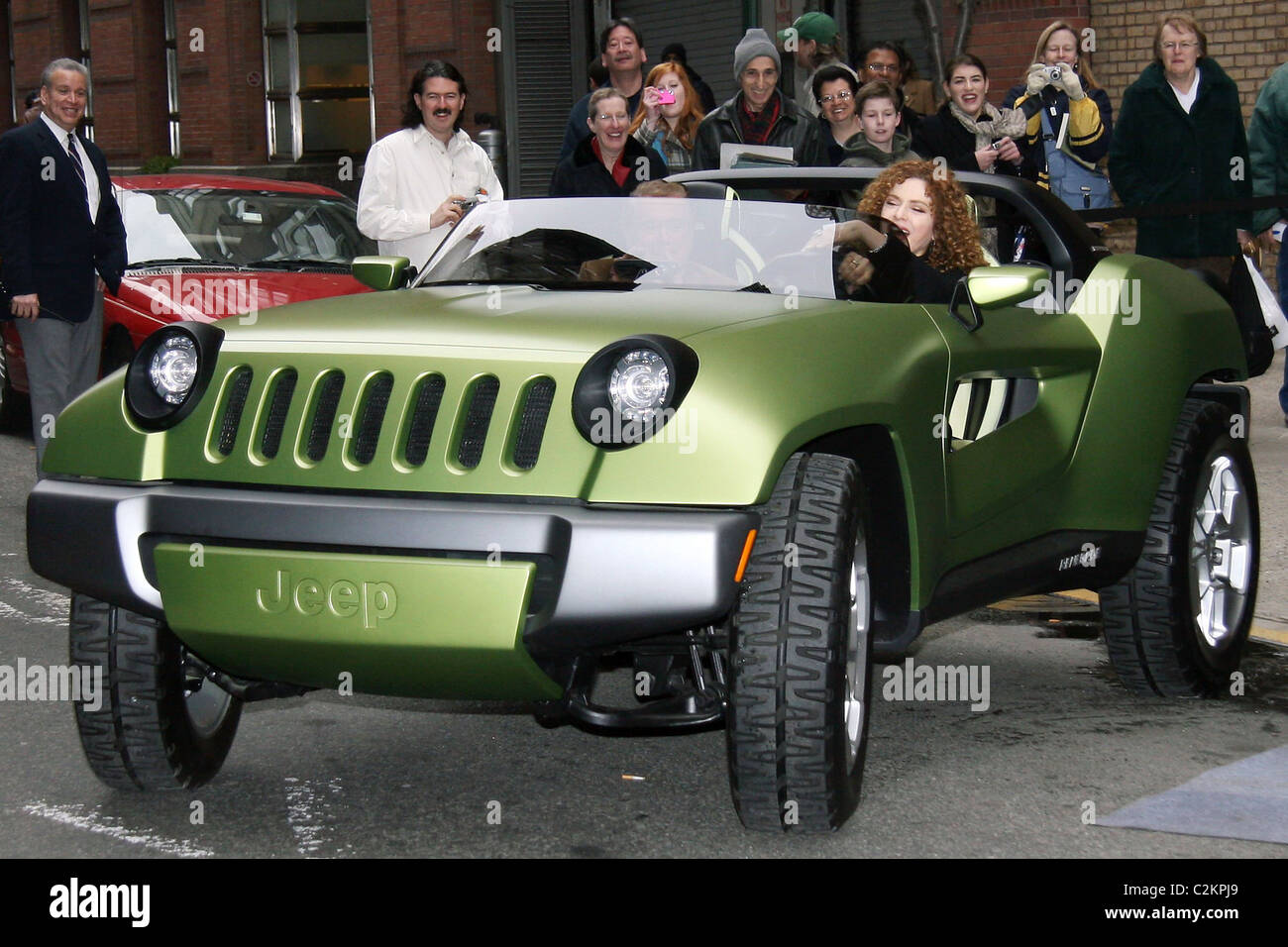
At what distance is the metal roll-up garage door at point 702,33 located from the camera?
18.5 m

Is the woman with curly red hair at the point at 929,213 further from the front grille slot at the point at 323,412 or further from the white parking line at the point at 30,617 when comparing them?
the white parking line at the point at 30,617

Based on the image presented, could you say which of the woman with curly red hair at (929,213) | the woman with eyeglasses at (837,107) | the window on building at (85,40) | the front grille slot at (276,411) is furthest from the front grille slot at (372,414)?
the window on building at (85,40)

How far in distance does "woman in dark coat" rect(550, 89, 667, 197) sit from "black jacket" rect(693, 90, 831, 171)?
1.61ft

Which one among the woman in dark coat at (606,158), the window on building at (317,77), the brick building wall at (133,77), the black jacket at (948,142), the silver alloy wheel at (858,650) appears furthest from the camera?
the brick building wall at (133,77)

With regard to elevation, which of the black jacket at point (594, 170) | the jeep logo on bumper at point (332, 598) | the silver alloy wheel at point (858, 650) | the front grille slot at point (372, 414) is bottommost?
the silver alloy wheel at point (858, 650)

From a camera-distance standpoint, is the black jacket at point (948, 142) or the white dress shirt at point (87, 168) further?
the black jacket at point (948, 142)

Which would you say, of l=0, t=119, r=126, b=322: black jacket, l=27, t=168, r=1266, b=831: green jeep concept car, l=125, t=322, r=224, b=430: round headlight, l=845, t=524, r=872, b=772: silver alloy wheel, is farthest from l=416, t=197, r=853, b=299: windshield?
l=0, t=119, r=126, b=322: black jacket

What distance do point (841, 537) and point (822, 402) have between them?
0.96ft

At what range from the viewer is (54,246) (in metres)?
8.82

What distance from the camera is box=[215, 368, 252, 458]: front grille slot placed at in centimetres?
421

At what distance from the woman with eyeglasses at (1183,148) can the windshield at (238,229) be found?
4.22 metres

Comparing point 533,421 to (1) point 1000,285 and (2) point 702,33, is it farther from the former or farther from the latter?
(2) point 702,33

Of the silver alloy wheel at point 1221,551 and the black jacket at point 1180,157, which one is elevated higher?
the black jacket at point 1180,157

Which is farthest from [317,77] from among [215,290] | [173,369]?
[173,369]
